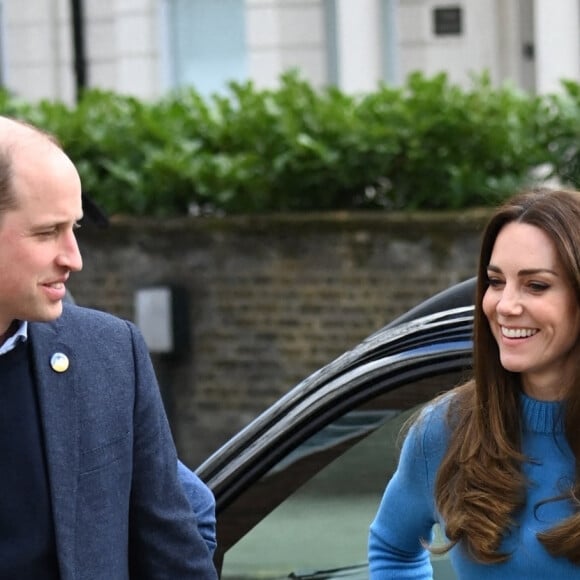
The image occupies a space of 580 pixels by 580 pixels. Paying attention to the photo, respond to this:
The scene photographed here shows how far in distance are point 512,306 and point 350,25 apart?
10.2 meters

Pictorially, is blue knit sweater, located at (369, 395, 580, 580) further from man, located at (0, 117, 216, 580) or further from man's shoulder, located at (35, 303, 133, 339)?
man's shoulder, located at (35, 303, 133, 339)

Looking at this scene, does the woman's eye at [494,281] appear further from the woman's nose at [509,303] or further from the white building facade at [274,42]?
the white building facade at [274,42]

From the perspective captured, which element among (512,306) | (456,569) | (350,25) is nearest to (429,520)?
(456,569)

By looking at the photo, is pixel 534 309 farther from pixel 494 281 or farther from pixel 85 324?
pixel 85 324

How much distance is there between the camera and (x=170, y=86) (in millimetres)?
13734

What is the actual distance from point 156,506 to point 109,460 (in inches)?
4.7

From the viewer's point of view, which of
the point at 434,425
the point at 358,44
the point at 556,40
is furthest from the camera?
the point at 358,44

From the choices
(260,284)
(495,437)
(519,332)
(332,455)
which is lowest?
(260,284)

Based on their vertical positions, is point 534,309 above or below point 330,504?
above

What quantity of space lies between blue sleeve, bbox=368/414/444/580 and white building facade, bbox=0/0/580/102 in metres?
9.34

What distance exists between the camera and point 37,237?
230 cm

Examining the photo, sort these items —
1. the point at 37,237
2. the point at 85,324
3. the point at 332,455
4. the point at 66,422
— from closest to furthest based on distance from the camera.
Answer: the point at 37,237 → the point at 66,422 → the point at 85,324 → the point at 332,455

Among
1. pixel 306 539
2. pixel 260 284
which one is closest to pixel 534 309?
pixel 306 539

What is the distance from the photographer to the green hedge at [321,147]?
887 cm
